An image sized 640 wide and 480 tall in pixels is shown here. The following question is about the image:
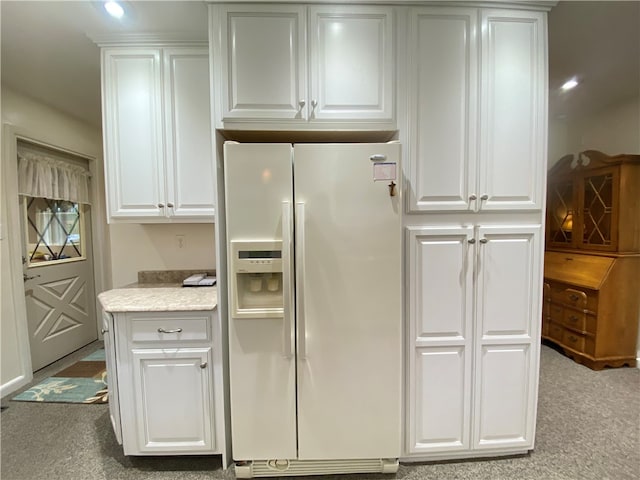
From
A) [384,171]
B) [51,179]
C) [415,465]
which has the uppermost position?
[51,179]

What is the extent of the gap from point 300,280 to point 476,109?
130 cm

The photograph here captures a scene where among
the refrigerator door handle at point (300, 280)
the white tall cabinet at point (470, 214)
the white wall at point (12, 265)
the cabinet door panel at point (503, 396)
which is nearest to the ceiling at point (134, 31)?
the white wall at point (12, 265)

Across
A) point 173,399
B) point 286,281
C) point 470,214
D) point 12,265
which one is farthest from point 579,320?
point 12,265

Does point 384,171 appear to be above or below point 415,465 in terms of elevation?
above

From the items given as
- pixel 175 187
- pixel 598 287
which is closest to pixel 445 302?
pixel 175 187

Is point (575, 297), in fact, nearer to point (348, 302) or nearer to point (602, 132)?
point (602, 132)

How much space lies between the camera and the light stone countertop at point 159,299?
1.52m

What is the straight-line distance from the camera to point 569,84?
8.38 ft

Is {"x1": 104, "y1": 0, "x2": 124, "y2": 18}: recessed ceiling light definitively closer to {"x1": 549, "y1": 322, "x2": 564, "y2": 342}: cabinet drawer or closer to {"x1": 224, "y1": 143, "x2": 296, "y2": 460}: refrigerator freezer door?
{"x1": 224, "y1": 143, "x2": 296, "y2": 460}: refrigerator freezer door

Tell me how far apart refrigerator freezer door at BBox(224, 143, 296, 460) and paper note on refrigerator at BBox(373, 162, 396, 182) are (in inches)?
16.5

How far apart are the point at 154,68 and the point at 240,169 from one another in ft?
3.66

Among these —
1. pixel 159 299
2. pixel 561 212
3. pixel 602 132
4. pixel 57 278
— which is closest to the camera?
pixel 159 299

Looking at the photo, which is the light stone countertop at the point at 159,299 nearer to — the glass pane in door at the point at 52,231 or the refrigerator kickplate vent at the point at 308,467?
the refrigerator kickplate vent at the point at 308,467

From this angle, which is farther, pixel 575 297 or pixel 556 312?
pixel 556 312
